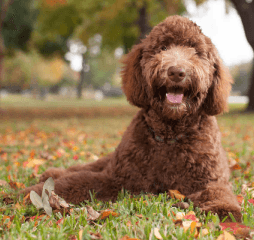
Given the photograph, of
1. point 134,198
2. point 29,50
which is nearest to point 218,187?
point 134,198

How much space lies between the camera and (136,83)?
285cm

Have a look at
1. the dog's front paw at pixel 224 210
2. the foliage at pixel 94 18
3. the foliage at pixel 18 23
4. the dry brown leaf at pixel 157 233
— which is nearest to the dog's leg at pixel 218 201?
the dog's front paw at pixel 224 210

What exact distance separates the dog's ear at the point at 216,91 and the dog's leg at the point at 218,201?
2.43 feet

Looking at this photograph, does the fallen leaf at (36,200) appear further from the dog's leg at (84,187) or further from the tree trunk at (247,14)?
the tree trunk at (247,14)

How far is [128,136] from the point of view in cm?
296

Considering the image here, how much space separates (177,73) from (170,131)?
25.3 inches

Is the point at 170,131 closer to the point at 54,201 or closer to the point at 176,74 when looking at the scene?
the point at 176,74

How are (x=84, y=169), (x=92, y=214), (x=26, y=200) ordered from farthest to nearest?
(x=84, y=169) < (x=26, y=200) < (x=92, y=214)

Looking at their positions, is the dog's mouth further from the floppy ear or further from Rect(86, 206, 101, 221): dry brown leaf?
Rect(86, 206, 101, 221): dry brown leaf

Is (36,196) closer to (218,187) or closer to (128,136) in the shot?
(128,136)

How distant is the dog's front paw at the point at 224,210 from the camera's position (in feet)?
7.61

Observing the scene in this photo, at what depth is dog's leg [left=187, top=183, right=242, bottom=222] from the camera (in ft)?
7.71

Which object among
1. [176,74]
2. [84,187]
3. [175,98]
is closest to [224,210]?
[175,98]

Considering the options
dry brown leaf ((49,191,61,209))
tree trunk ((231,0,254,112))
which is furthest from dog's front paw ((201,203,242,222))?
tree trunk ((231,0,254,112))
